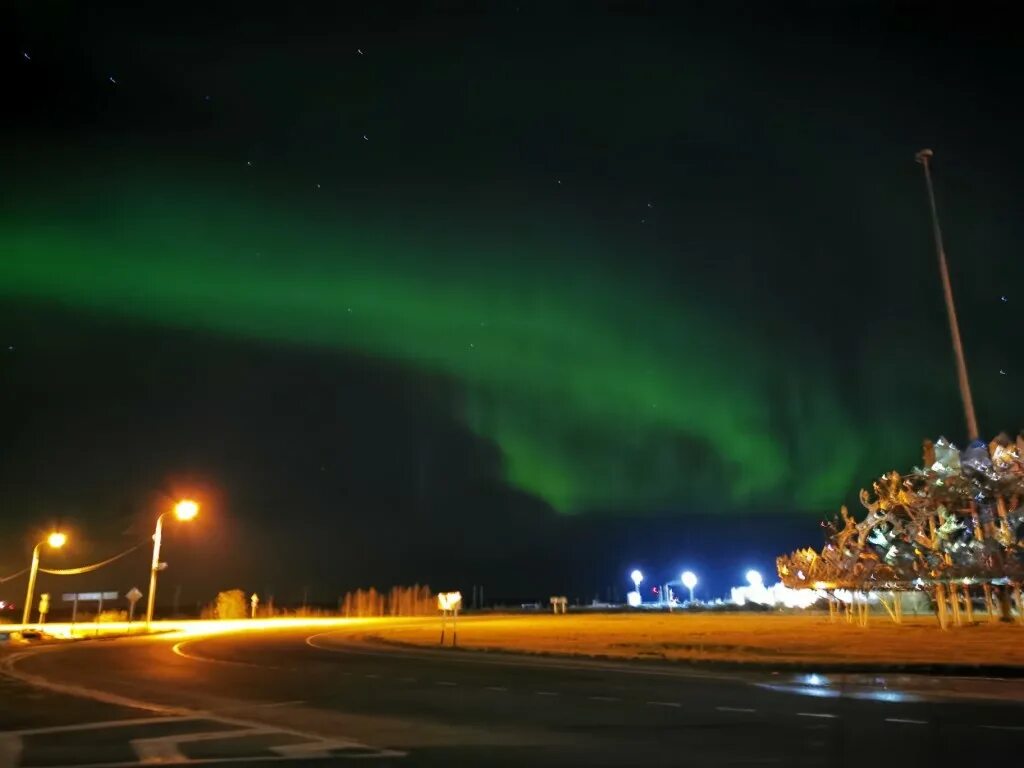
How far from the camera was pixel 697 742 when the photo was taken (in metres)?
11.7

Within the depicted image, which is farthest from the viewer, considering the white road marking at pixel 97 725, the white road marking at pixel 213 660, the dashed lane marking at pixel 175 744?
the white road marking at pixel 213 660

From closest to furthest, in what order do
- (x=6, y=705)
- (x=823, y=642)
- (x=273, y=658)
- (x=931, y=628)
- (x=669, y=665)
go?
(x=6, y=705), (x=669, y=665), (x=273, y=658), (x=823, y=642), (x=931, y=628)

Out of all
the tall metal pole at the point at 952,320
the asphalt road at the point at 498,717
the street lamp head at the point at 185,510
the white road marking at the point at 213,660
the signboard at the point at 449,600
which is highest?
the tall metal pole at the point at 952,320

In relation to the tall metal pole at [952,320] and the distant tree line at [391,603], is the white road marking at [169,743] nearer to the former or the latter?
the tall metal pole at [952,320]

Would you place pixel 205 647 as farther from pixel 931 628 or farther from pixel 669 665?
pixel 931 628

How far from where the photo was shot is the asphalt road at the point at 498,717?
35.7 ft

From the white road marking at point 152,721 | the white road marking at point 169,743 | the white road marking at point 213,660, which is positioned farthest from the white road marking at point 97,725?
the white road marking at point 213,660

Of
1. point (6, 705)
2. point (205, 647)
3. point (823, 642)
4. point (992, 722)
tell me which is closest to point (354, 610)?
point (205, 647)

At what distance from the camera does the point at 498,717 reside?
14484 millimetres

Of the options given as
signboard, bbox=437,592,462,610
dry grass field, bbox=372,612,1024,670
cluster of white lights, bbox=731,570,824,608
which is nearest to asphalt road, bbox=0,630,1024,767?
dry grass field, bbox=372,612,1024,670

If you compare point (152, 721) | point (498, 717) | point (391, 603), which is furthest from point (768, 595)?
point (152, 721)

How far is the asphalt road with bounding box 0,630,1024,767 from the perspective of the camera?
10883mm

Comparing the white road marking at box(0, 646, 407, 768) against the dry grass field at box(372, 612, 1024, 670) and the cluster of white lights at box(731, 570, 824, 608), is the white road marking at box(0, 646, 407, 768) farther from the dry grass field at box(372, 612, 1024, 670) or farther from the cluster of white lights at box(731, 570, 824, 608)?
the cluster of white lights at box(731, 570, 824, 608)

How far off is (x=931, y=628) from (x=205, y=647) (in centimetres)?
3397
